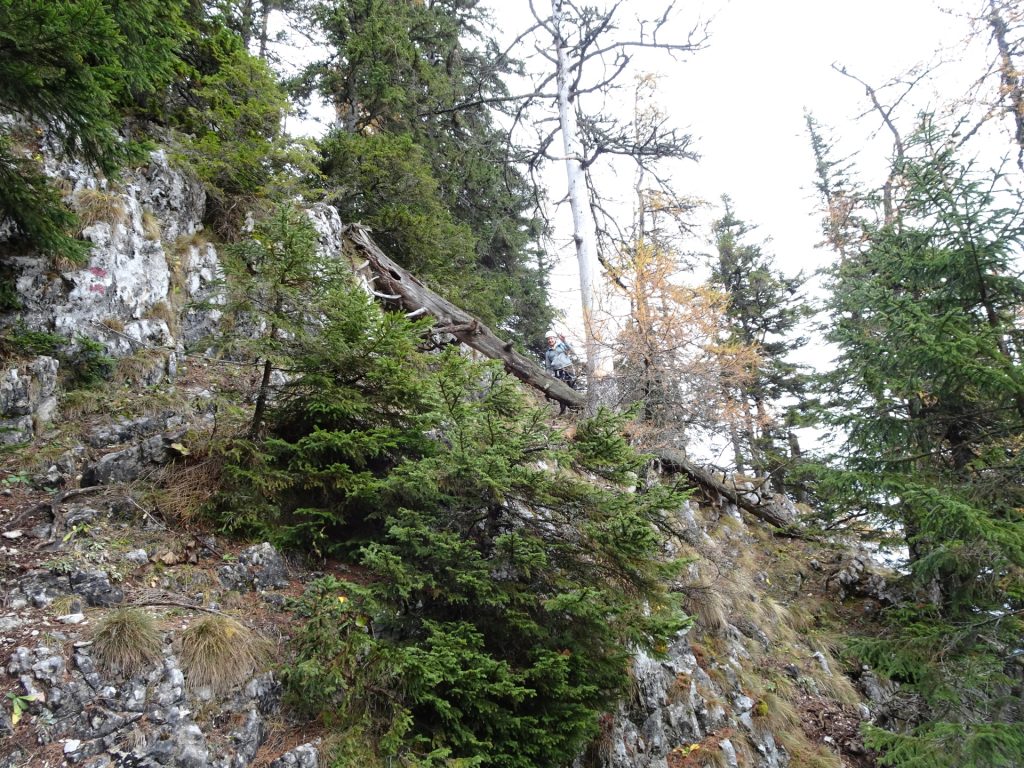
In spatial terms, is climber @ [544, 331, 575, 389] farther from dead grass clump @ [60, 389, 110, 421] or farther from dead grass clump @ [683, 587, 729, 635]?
dead grass clump @ [60, 389, 110, 421]

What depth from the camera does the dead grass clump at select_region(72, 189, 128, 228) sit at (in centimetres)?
614

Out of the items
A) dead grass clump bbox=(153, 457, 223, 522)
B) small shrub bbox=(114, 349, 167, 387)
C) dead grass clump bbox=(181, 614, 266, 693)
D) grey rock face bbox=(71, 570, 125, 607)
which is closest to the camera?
dead grass clump bbox=(181, 614, 266, 693)

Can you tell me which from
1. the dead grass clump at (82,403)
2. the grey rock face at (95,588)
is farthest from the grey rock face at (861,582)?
the dead grass clump at (82,403)

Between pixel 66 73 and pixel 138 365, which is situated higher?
pixel 66 73

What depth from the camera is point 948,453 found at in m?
6.48

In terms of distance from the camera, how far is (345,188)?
9.49m

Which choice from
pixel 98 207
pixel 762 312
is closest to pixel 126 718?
pixel 98 207

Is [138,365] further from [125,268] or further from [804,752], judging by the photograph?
[804,752]

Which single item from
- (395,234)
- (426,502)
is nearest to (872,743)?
(426,502)

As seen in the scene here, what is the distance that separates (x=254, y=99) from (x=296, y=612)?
780cm

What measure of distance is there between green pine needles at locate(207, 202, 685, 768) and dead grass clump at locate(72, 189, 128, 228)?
353 cm

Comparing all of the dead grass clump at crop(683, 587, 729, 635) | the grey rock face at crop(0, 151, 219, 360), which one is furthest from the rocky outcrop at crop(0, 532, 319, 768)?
the dead grass clump at crop(683, 587, 729, 635)

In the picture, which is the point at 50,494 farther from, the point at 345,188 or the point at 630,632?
the point at 345,188

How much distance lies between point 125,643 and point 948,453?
28.1ft
